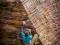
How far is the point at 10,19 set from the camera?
54.9 inches

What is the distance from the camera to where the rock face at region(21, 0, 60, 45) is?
1.23 metres

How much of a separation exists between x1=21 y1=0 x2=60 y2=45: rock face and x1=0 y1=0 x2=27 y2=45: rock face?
13cm

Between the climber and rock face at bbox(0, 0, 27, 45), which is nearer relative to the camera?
rock face at bbox(0, 0, 27, 45)

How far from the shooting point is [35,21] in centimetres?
133

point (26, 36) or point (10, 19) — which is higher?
Answer: point (10, 19)

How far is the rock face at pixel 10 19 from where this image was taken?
1.25m

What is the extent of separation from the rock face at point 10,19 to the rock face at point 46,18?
5.3 inches

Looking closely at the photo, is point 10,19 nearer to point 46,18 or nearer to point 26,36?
point 26,36

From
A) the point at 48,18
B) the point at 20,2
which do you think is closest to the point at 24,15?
the point at 20,2

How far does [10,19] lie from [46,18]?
0.32 m

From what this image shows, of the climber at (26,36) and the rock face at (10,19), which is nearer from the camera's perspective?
the rock face at (10,19)

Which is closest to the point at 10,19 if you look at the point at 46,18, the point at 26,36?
the point at 26,36

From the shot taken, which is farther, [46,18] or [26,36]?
[26,36]

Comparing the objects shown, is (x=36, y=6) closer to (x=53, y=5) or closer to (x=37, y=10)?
(x=37, y=10)
